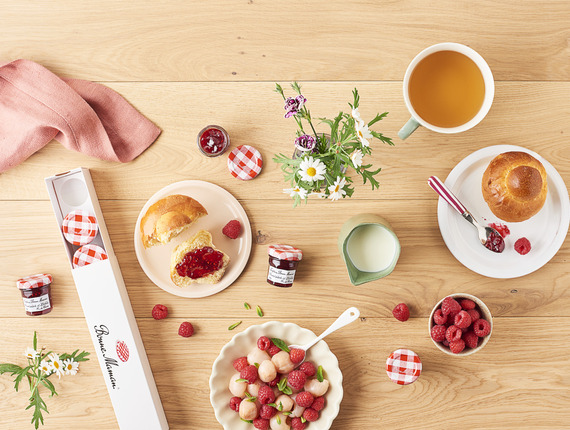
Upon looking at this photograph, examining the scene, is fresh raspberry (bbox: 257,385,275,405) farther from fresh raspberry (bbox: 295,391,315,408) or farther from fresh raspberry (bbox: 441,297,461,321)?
fresh raspberry (bbox: 441,297,461,321)

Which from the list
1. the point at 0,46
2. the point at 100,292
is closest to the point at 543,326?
the point at 100,292

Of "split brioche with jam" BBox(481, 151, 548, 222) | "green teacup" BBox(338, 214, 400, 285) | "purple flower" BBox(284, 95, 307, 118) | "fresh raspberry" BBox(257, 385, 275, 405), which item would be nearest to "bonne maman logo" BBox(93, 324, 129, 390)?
"fresh raspberry" BBox(257, 385, 275, 405)

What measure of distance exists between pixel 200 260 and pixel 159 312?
0.19 metres

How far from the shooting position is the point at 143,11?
3.98 ft

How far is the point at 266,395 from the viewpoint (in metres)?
1.14

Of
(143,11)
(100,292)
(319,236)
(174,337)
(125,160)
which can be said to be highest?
(143,11)

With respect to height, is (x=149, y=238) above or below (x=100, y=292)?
above

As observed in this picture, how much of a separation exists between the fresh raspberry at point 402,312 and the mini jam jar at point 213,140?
588 millimetres

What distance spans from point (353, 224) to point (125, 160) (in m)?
0.60

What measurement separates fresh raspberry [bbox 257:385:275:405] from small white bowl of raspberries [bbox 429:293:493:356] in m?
0.40

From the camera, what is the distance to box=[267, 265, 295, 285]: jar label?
1148mm

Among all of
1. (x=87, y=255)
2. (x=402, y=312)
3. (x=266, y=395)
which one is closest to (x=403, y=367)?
(x=402, y=312)

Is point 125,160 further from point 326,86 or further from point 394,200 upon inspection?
point 394,200

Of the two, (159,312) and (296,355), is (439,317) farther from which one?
(159,312)
